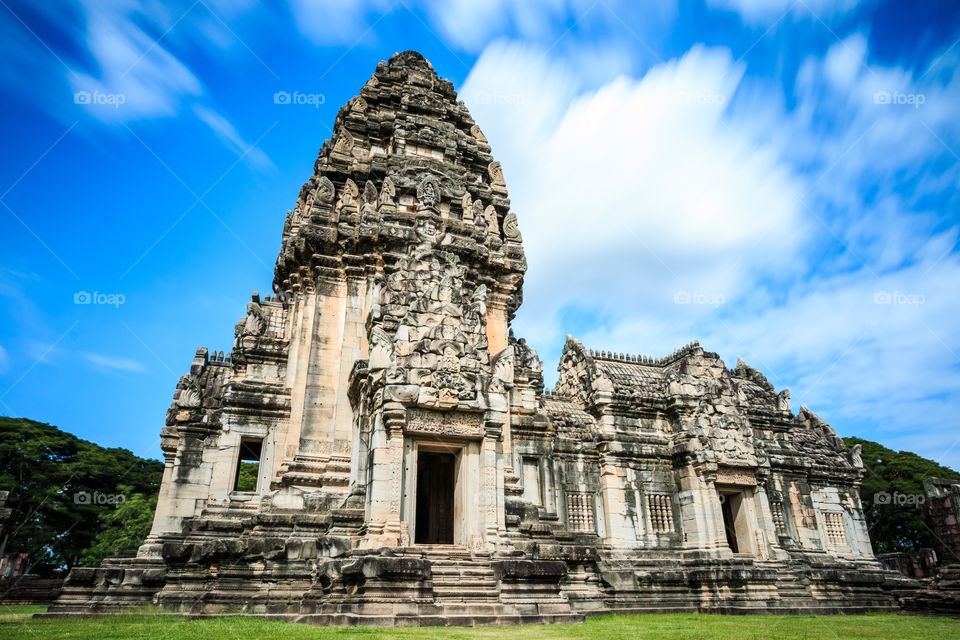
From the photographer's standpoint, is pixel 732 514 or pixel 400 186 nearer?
pixel 400 186

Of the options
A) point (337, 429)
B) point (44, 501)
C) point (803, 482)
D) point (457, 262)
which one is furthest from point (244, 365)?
point (44, 501)

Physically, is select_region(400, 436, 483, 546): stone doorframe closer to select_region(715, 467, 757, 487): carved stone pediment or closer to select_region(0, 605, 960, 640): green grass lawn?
select_region(0, 605, 960, 640): green grass lawn

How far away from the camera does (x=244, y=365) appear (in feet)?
62.3

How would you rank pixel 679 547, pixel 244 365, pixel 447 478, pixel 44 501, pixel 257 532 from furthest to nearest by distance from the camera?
pixel 44 501
pixel 679 547
pixel 244 365
pixel 447 478
pixel 257 532

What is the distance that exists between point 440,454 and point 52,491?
126 ft

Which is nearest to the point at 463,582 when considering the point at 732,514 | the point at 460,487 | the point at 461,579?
the point at 461,579

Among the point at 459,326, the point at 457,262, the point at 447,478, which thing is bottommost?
the point at 447,478

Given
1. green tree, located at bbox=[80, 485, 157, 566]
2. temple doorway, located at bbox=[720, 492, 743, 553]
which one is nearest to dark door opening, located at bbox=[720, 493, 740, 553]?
temple doorway, located at bbox=[720, 492, 743, 553]

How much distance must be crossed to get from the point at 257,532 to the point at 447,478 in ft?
18.4

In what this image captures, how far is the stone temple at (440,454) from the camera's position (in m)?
12.5

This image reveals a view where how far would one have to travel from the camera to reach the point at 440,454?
16828 millimetres

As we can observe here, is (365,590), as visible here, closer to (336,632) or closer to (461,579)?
(336,632)

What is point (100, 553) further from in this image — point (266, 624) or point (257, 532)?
point (266, 624)

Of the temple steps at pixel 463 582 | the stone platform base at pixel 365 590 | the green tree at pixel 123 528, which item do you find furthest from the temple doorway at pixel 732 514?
the green tree at pixel 123 528
